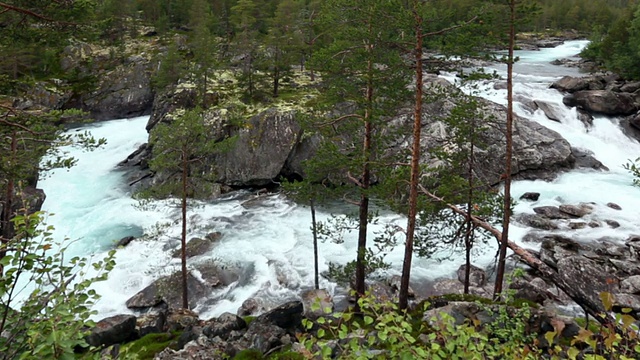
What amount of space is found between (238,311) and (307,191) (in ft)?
25.5

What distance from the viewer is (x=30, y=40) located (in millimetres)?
9414

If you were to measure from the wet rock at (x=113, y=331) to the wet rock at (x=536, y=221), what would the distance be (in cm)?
2246

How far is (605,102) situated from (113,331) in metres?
41.7

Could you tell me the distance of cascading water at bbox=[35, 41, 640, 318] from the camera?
776 inches

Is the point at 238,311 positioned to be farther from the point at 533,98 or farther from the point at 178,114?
the point at 533,98

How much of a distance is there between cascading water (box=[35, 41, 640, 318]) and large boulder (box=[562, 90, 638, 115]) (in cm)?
110

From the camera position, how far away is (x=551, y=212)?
2448 cm

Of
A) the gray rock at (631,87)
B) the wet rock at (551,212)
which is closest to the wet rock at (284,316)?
the wet rock at (551,212)

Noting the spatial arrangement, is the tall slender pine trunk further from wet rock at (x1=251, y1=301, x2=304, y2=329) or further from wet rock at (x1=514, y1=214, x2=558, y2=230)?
wet rock at (x1=514, y1=214, x2=558, y2=230)

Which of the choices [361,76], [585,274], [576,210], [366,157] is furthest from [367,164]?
[576,210]

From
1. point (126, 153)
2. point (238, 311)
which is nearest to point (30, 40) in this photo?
point (238, 311)

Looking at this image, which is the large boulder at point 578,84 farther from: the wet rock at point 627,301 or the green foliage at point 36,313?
the green foliage at point 36,313

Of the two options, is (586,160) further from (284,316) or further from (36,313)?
(36,313)

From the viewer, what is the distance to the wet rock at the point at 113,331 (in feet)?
41.1
